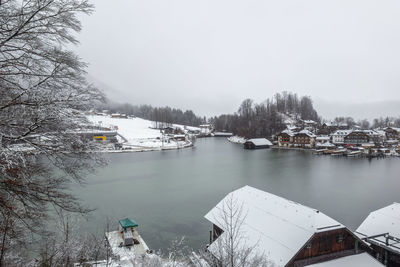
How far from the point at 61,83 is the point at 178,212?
12.8 meters

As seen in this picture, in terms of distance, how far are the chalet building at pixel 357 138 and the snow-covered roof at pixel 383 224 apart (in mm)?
44927

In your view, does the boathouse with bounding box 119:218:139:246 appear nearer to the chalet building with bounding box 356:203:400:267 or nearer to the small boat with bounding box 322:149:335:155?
the chalet building with bounding box 356:203:400:267

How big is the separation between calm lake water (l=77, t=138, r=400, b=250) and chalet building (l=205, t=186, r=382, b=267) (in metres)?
3.50

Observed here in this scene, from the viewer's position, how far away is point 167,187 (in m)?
20.0

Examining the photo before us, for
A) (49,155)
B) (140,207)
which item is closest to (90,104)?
(49,155)

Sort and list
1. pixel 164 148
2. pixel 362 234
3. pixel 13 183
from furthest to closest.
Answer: pixel 164 148, pixel 362 234, pixel 13 183

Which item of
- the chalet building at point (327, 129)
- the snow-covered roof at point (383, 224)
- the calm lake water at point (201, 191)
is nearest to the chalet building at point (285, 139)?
the chalet building at point (327, 129)

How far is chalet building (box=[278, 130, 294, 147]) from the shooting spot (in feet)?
174

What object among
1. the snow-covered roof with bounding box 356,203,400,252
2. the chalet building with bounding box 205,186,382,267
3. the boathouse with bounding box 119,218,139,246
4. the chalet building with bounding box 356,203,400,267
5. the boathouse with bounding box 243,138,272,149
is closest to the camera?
the chalet building with bounding box 205,186,382,267

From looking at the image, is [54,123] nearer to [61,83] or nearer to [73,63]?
[61,83]

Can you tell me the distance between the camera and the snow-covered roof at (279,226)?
7.18m

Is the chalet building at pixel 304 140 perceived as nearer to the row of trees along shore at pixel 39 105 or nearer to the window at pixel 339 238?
the window at pixel 339 238

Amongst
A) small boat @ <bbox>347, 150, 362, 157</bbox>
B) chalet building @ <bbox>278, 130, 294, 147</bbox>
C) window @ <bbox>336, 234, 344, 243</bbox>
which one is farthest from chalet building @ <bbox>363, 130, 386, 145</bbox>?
window @ <bbox>336, 234, 344, 243</bbox>

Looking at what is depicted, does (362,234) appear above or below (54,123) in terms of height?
below
